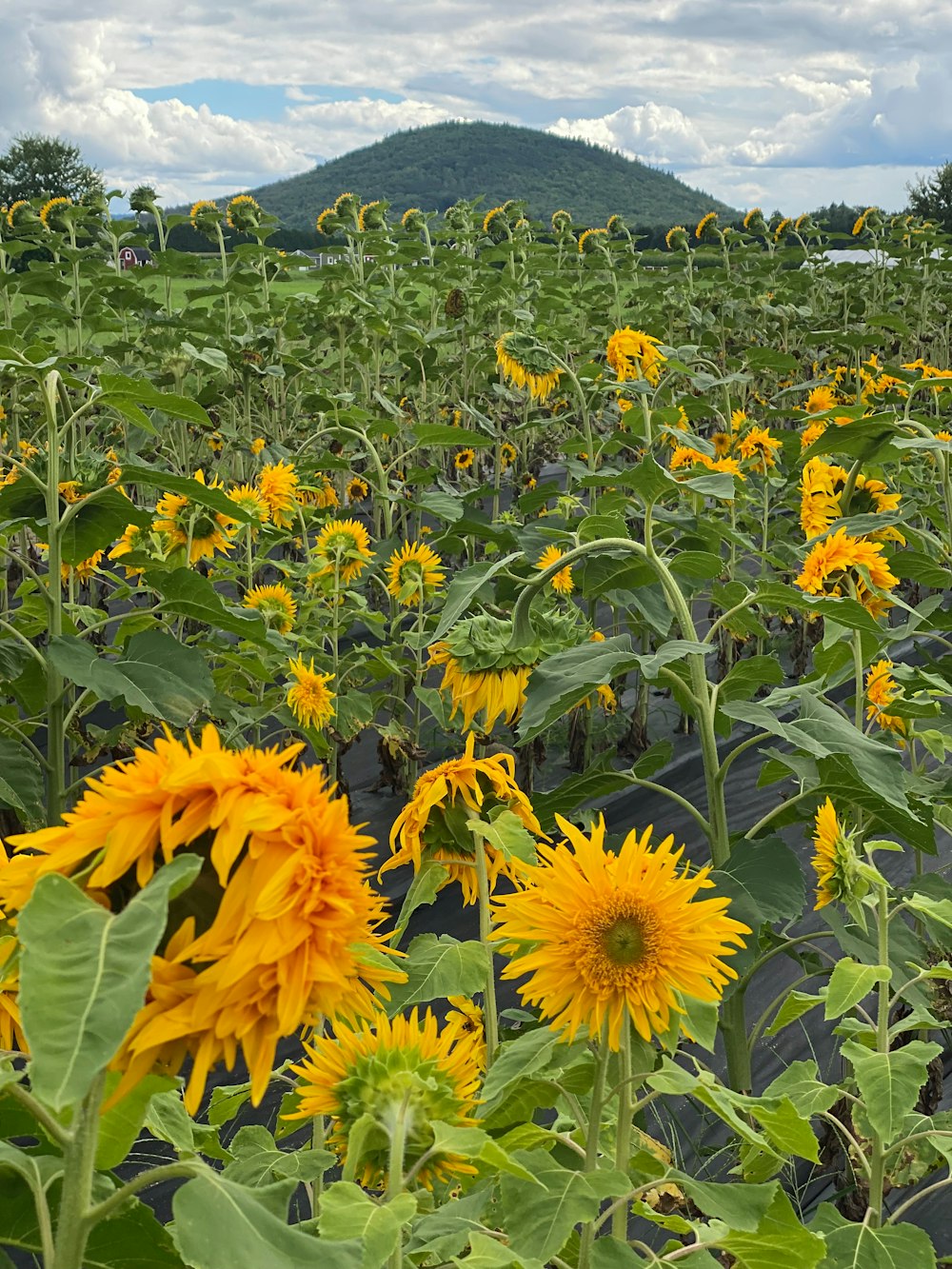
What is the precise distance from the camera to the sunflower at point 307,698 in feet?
9.20

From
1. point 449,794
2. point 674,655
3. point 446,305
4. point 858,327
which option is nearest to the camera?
point 449,794

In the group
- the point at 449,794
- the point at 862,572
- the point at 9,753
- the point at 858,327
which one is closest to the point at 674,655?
the point at 449,794

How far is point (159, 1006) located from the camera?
532mm

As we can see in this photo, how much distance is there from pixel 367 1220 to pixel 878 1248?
2.44 feet

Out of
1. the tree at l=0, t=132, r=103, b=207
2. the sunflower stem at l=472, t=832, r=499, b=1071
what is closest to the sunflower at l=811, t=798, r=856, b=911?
the sunflower stem at l=472, t=832, r=499, b=1071

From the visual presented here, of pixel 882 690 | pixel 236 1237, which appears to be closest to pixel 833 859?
pixel 882 690

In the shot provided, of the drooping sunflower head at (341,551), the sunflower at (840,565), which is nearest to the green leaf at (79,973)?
the sunflower at (840,565)

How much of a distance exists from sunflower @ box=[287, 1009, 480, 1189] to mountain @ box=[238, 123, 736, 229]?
110 feet

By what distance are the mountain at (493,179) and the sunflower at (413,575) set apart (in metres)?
31.2

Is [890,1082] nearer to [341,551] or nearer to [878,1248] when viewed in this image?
[878,1248]

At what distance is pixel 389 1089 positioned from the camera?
84cm

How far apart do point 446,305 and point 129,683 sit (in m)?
4.08

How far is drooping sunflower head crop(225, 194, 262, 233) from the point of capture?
629cm

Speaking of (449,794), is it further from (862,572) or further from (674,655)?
(862,572)
